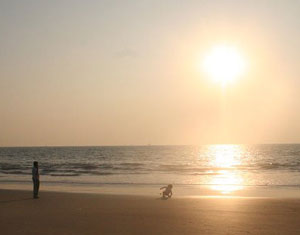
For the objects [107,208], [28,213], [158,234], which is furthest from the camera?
[107,208]

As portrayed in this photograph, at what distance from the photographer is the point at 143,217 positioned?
12.0 meters

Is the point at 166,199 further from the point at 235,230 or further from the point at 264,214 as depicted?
the point at 235,230

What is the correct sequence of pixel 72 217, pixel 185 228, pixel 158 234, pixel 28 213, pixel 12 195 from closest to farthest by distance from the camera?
pixel 158 234
pixel 185 228
pixel 72 217
pixel 28 213
pixel 12 195

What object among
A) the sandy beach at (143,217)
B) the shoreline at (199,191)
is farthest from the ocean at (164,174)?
the sandy beach at (143,217)

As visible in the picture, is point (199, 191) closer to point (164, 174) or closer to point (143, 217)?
point (143, 217)

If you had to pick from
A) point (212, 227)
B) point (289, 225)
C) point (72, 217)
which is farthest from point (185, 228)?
point (72, 217)

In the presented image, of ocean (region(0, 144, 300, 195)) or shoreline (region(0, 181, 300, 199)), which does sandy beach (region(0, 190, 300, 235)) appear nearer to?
shoreline (region(0, 181, 300, 199))

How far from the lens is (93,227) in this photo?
10.3 meters

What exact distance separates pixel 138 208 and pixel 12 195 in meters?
6.96

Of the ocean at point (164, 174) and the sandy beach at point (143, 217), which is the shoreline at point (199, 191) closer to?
the ocean at point (164, 174)

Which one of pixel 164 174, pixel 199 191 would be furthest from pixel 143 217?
pixel 164 174

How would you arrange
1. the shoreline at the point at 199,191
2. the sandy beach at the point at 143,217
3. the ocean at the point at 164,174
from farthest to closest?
the ocean at the point at 164,174, the shoreline at the point at 199,191, the sandy beach at the point at 143,217

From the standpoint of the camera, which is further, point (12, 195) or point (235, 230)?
point (12, 195)

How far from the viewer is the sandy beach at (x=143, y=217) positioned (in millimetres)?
10062
